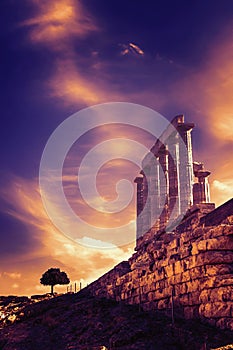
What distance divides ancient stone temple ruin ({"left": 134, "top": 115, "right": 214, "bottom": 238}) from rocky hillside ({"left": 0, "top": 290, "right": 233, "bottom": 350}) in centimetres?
1887

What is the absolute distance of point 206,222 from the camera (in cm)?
3186

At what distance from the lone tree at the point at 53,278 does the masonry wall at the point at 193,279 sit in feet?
84.1

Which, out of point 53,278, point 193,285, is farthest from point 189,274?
point 53,278

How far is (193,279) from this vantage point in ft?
66.6

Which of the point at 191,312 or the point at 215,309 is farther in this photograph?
the point at 191,312

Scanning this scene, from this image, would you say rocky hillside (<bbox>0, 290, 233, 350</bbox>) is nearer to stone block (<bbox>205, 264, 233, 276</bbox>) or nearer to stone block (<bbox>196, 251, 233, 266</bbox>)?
stone block (<bbox>205, 264, 233, 276</bbox>)

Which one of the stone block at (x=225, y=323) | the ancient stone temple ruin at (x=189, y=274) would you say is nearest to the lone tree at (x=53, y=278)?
the ancient stone temple ruin at (x=189, y=274)

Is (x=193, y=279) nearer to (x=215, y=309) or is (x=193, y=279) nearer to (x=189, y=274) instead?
(x=189, y=274)

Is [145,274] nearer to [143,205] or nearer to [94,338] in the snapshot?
[94,338]

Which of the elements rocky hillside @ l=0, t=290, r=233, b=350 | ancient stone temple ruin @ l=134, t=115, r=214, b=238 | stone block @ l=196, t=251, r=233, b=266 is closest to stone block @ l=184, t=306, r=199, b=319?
rocky hillside @ l=0, t=290, r=233, b=350

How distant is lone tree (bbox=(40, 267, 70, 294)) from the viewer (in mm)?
51000

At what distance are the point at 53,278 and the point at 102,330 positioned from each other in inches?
1201

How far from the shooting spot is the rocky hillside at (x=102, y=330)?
56.9ft

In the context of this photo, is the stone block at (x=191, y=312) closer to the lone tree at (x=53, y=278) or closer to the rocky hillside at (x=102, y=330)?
the rocky hillside at (x=102, y=330)
